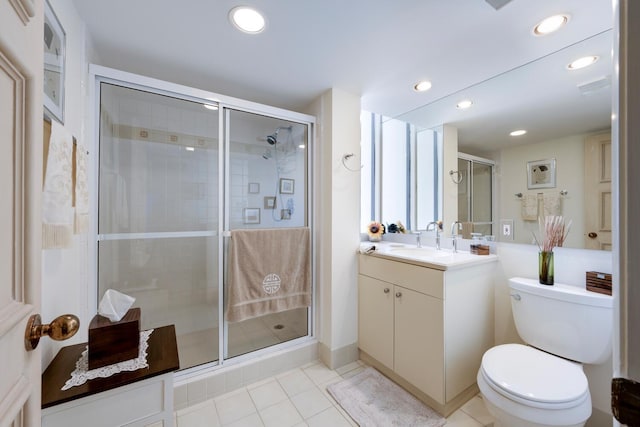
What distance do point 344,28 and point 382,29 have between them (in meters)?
0.21

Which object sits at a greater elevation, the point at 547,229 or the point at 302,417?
the point at 547,229

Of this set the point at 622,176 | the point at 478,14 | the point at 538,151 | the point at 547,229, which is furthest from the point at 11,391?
the point at 538,151

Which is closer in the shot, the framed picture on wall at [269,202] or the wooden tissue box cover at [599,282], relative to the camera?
the wooden tissue box cover at [599,282]

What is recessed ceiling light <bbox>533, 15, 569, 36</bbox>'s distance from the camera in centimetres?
121

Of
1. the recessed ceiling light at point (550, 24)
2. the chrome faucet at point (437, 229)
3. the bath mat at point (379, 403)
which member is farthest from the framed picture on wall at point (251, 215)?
the recessed ceiling light at point (550, 24)

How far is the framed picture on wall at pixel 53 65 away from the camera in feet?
2.99

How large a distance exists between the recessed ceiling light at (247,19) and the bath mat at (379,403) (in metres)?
2.28

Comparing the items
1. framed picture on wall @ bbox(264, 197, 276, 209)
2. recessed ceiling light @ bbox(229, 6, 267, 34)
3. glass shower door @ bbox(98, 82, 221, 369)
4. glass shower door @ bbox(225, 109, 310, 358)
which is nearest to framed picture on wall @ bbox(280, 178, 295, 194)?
glass shower door @ bbox(225, 109, 310, 358)

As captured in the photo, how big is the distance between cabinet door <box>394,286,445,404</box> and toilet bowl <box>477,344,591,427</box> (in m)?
0.26

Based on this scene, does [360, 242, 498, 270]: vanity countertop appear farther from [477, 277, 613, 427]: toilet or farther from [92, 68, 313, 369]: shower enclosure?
[92, 68, 313, 369]: shower enclosure

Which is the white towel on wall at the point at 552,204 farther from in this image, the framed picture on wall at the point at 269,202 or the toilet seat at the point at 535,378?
the framed picture on wall at the point at 269,202

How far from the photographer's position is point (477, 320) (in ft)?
5.31

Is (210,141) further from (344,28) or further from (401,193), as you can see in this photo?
(401,193)

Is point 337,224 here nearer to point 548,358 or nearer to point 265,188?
point 265,188
